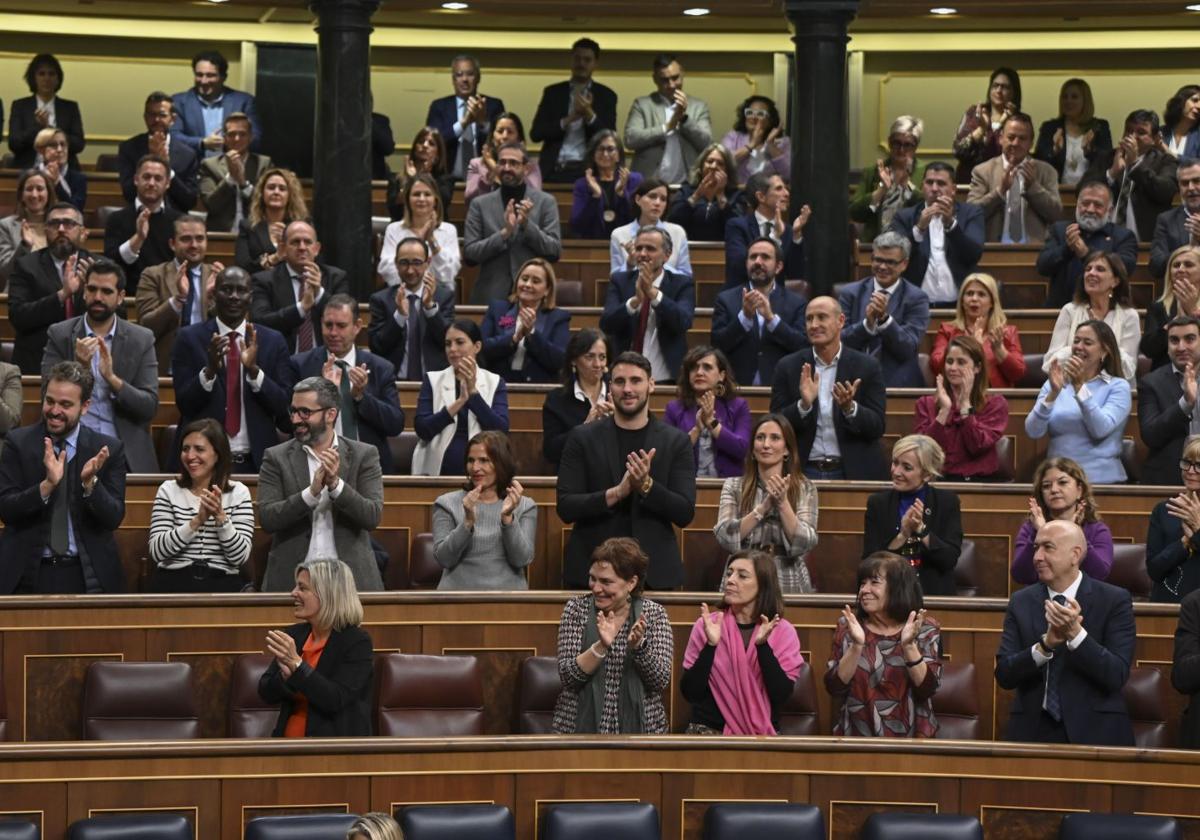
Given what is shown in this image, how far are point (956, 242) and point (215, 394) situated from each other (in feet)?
12.0

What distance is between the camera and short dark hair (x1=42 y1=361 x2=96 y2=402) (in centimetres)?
703

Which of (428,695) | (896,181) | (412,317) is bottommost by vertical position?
(428,695)

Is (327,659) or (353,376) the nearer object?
(327,659)

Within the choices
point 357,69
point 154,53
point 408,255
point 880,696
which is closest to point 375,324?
point 408,255

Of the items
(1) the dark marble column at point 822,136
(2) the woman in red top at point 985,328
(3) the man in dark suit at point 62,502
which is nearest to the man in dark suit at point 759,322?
(2) the woman in red top at point 985,328

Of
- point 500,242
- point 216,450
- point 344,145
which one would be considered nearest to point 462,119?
point 344,145

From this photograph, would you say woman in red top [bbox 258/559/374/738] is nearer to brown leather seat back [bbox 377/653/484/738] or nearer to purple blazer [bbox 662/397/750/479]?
brown leather seat back [bbox 377/653/484/738]

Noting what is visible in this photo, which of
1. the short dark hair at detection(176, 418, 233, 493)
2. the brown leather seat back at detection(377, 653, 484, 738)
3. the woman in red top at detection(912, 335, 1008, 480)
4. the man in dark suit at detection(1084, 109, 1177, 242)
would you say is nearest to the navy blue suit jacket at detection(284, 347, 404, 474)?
the short dark hair at detection(176, 418, 233, 493)

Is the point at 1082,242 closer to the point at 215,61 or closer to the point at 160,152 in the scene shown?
the point at 160,152

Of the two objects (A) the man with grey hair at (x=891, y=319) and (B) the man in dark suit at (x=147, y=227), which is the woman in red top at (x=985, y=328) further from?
(B) the man in dark suit at (x=147, y=227)

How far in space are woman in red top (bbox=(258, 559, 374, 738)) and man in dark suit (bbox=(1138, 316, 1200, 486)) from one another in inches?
129

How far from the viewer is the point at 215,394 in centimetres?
801

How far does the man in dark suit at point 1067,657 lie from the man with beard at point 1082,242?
11.8 feet

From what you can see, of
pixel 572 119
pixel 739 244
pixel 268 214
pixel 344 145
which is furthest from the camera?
pixel 572 119
